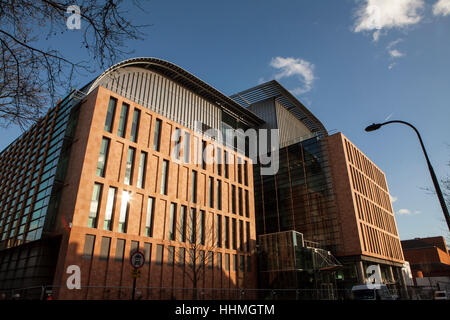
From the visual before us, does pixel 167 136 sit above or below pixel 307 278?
above

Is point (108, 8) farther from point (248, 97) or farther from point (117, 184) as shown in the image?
point (248, 97)

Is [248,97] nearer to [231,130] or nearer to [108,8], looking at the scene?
[231,130]

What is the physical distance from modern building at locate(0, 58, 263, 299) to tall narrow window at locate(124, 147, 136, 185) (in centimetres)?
11

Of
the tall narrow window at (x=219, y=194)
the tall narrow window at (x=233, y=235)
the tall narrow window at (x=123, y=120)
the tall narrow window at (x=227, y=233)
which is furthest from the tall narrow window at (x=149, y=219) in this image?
the tall narrow window at (x=233, y=235)

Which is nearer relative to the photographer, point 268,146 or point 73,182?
point 73,182

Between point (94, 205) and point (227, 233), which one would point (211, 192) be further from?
point (94, 205)

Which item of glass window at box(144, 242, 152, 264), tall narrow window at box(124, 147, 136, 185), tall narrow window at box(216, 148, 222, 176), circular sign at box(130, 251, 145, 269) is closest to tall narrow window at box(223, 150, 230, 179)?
tall narrow window at box(216, 148, 222, 176)

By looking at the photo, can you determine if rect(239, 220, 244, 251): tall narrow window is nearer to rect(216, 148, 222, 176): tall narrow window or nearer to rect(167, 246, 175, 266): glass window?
rect(216, 148, 222, 176): tall narrow window

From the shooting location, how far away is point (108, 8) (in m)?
5.60
